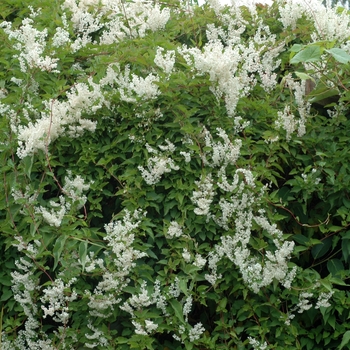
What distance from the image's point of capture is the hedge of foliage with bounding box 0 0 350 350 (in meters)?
3.30

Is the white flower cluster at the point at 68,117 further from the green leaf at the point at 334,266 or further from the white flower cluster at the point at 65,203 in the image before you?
the green leaf at the point at 334,266

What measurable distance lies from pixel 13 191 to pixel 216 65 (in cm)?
131

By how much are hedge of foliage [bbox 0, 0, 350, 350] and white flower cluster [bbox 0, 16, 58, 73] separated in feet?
0.04

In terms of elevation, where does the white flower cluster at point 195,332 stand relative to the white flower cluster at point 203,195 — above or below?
below

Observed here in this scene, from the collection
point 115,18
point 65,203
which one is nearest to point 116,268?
point 65,203

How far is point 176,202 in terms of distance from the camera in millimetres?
3473

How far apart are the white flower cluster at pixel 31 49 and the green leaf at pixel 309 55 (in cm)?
140

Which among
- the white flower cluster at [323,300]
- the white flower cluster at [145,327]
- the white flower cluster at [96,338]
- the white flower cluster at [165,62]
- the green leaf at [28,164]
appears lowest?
the white flower cluster at [323,300]

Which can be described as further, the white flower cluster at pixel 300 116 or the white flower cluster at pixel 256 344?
the white flower cluster at pixel 300 116

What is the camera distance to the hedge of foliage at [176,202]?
3297 millimetres

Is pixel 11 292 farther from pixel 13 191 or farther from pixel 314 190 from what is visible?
pixel 314 190

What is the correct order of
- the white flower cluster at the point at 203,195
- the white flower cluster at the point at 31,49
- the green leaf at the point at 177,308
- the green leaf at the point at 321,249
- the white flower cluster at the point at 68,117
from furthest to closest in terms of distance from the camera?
1. the white flower cluster at the point at 31,49
2. the green leaf at the point at 321,249
3. the white flower cluster at the point at 68,117
4. the white flower cluster at the point at 203,195
5. the green leaf at the point at 177,308

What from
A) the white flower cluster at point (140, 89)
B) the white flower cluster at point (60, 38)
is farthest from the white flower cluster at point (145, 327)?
the white flower cluster at point (60, 38)

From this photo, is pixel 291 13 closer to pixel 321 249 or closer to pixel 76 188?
pixel 321 249
